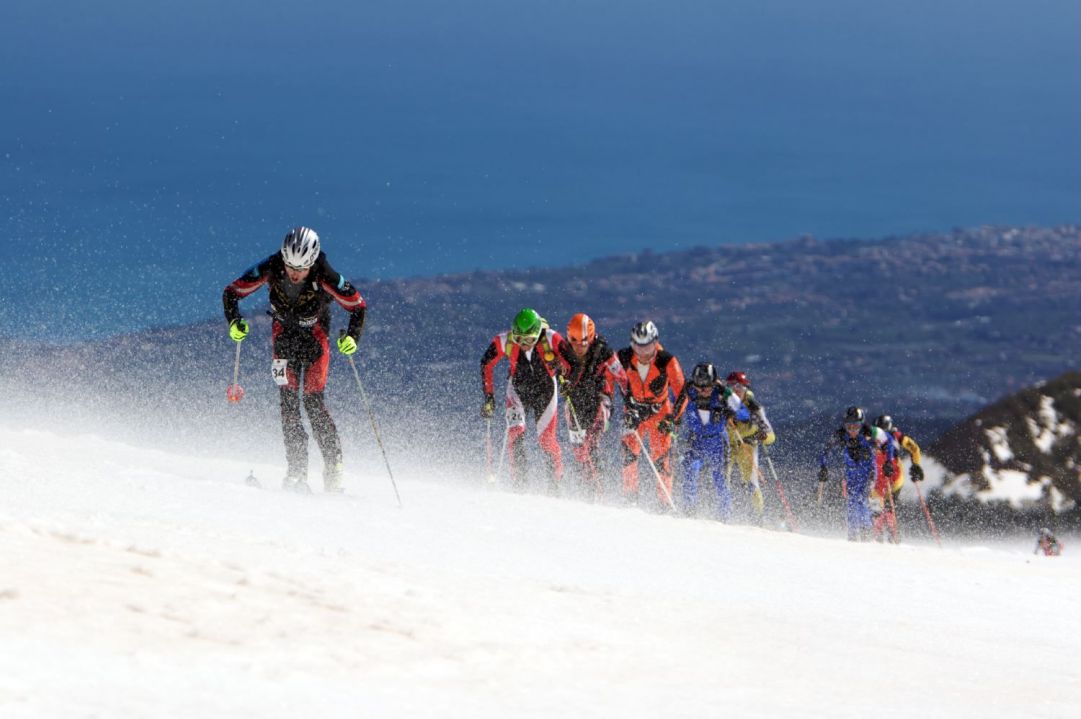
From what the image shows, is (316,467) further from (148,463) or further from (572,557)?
(572,557)

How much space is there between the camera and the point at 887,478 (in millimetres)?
22438

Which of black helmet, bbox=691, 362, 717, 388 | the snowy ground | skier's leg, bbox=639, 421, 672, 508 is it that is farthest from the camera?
black helmet, bbox=691, 362, 717, 388

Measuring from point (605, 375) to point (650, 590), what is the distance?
8448 millimetres

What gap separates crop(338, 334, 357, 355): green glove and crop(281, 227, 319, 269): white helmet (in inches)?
27.9

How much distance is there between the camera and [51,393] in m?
23.7

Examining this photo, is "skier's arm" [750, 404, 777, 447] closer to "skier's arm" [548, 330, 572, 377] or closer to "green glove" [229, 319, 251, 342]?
"skier's arm" [548, 330, 572, 377]

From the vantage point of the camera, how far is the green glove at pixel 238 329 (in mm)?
13505

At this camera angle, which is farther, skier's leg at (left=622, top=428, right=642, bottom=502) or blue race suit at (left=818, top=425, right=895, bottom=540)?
blue race suit at (left=818, top=425, right=895, bottom=540)

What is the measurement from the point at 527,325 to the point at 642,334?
1571 mm

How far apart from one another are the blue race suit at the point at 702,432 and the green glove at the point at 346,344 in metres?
6.32

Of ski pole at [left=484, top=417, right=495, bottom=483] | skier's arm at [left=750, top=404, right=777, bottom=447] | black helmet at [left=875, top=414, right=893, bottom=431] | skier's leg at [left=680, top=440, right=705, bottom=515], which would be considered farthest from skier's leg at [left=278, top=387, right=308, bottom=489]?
black helmet at [left=875, top=414, right=893, bottom=431]

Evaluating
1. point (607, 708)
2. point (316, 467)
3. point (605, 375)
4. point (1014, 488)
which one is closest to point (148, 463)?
point (316, 467)

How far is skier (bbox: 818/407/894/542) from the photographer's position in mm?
20875

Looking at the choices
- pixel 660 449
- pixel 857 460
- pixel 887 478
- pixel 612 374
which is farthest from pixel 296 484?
pixel 887 478
